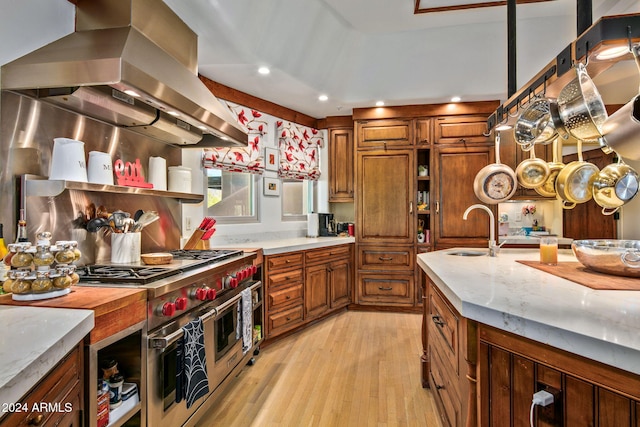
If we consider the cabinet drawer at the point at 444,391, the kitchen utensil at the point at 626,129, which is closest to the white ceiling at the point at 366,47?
the kitchen utensil at the point at 626,129

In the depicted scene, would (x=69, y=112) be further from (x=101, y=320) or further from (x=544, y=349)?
(x=544, y=349)

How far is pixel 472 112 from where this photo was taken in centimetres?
397

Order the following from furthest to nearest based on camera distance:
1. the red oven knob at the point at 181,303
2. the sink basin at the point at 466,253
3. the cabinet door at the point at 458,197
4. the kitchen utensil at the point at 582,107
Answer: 1. the cabinet door at the point at 458,197
2. the sink basin at the point at 466,253
3. the red oven knob at the point at 181,303
4. the kitchen utensil at the point at 582,107

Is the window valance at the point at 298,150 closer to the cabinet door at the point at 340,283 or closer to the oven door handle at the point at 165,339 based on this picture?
the cabinet door at the point at 340,283

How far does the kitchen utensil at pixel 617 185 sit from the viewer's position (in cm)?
188

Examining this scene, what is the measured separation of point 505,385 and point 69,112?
2.34 metres

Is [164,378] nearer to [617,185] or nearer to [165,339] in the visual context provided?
[165,339]

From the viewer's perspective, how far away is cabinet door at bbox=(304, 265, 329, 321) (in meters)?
3.44

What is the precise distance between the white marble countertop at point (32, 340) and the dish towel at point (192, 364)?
62 centimetres

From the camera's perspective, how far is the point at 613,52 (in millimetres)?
1153

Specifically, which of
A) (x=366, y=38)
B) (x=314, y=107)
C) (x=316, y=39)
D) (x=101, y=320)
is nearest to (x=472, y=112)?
(x=366, y=38)

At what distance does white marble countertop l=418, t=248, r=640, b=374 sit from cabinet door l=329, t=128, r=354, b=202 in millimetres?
2736

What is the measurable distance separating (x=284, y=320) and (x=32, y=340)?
2.43m

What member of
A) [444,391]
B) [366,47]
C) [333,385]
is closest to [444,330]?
[444,391]
